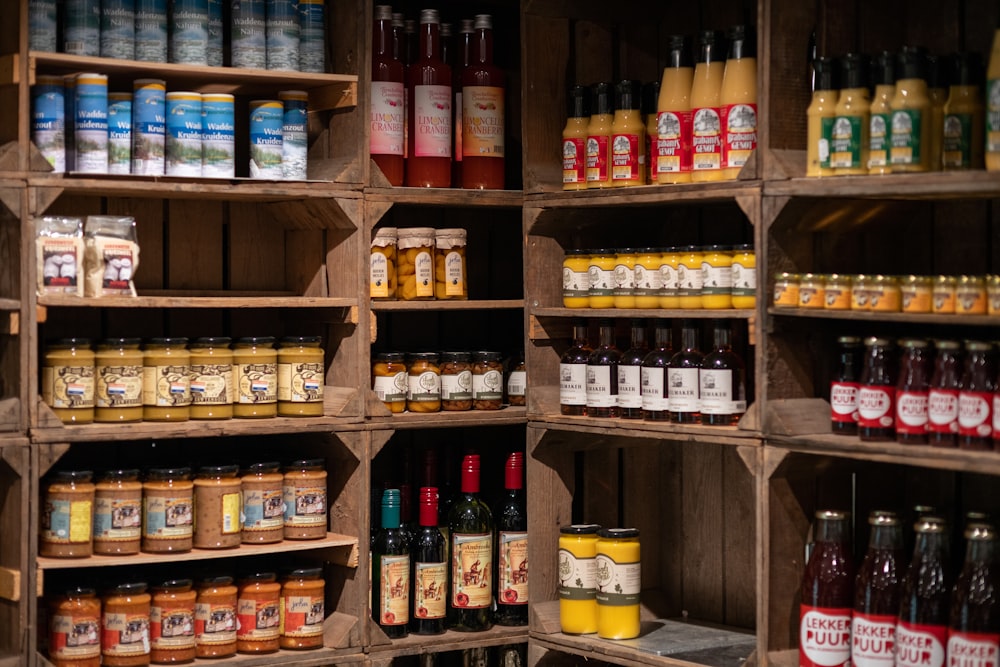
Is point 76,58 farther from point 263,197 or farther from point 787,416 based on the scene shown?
point 787,416

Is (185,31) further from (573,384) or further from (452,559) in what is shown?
(452,559)

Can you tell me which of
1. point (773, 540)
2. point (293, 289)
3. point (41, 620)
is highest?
point (293, 289)

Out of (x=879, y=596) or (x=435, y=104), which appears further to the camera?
(x=435, y=104)

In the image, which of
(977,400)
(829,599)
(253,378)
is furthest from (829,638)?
(253,378)

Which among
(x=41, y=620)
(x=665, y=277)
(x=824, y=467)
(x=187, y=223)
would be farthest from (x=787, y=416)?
(x=41, y=620)

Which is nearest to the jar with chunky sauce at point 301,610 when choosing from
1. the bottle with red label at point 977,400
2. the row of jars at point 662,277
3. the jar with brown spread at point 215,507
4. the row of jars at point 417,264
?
the jar with brown spread at point 215,507

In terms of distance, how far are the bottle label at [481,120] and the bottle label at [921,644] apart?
168cm

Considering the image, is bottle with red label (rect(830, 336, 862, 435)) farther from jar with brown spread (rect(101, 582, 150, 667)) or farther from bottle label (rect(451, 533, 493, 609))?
jar with brown spread (rect(101, 582, 150, 667))

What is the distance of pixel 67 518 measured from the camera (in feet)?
10.2

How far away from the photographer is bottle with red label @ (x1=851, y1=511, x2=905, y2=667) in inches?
110

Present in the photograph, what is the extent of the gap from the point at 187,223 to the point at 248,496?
0.79 m

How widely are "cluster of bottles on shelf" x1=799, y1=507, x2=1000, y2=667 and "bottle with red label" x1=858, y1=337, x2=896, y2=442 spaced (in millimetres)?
188

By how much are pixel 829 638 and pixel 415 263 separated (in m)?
1.45

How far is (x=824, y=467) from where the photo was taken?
309 centimetres
